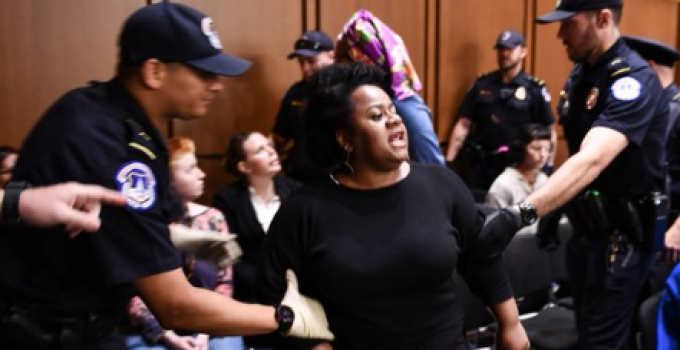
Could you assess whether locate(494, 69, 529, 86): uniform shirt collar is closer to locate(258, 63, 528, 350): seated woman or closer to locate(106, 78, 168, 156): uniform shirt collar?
locate(258, 63, 528, 350): seated woman

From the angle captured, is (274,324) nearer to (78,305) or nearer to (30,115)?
(78,305)

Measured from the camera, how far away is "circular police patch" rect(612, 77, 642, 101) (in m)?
2.32

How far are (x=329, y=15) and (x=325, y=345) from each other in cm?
312

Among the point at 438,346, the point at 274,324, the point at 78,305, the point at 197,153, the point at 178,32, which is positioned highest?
the point at 178,32

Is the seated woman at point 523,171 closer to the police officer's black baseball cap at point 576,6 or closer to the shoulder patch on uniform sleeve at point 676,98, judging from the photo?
the shoulder patch on uniform sleeve at point 676,98

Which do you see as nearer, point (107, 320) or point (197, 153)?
point (107, 320)

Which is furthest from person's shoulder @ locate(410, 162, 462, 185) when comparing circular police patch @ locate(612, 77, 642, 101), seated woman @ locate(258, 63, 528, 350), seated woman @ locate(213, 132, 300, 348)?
seated woman @ locate(213, 132, 300, 348)

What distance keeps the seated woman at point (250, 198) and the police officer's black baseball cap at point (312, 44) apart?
823mm

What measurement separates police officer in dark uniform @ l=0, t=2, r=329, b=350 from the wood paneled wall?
227 cm

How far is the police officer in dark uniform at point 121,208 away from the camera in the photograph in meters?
1.28

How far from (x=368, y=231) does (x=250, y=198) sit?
159 centimetres

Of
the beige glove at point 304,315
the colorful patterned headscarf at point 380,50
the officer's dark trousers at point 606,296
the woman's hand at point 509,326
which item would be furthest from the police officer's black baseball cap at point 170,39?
the officer's dark trousers at point 606,296

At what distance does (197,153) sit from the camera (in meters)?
3.99

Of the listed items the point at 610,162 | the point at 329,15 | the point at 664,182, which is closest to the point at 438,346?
the point at 610,162
